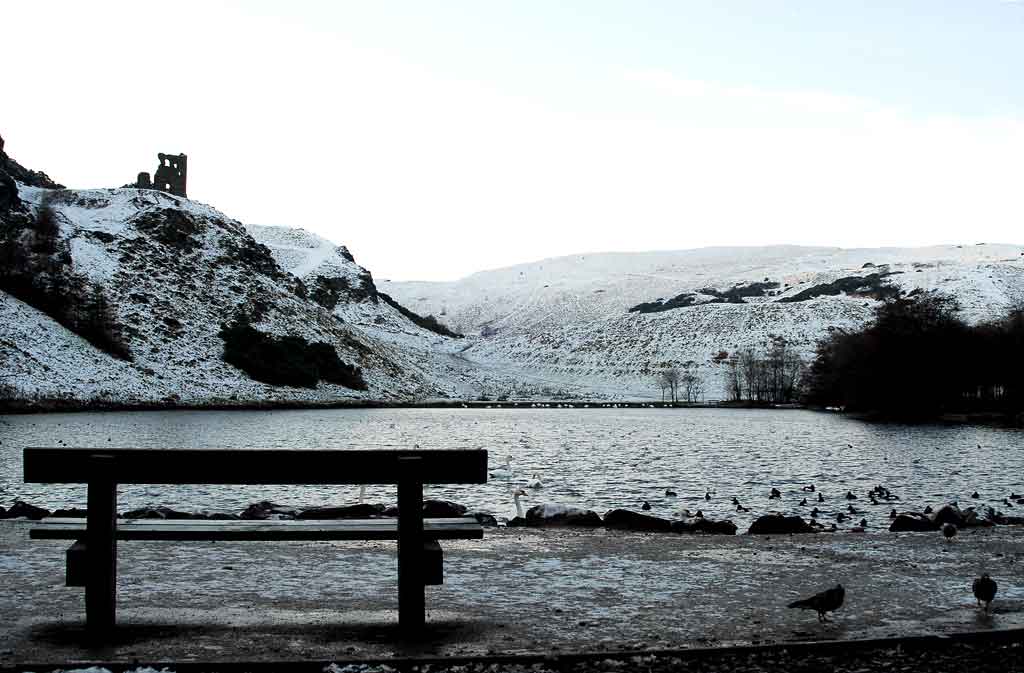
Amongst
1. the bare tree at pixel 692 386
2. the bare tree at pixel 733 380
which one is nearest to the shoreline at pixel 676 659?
the bare tree at pixel 733 380

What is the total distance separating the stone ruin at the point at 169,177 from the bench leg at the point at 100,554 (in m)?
154

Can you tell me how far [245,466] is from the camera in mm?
8023

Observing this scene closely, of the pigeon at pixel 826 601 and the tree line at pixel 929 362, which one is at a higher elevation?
the tree line at pixel 929 362

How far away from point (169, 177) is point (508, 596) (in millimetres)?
157127

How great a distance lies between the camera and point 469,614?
29.3ft

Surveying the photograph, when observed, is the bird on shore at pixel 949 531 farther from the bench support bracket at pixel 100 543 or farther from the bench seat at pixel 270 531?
the bench support bracket at pixel 100 543

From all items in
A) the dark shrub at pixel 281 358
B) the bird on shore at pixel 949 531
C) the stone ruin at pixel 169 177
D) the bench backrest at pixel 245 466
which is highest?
the stone ruin at pixel 169 177

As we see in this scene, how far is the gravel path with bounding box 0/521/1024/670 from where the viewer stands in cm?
776

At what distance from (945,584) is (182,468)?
26.3ft

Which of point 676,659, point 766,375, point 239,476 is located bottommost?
point 676,659

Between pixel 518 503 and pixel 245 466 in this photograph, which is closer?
pixel 245 466

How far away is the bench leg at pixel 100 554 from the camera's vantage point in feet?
26.0

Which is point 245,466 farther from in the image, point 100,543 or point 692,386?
point 692,386

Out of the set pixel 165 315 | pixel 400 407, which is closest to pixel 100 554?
pixel 165 315
